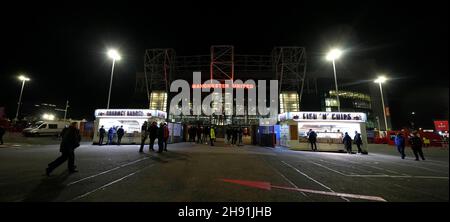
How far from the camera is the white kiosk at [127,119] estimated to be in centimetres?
1748

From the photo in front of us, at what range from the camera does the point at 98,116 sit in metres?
17.7

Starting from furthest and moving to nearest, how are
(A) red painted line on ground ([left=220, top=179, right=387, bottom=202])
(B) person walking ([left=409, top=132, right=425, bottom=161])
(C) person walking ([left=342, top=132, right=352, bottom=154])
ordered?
(C) person walking ([left=342, top=132, right=352, bottom=154]) → (B) person walking ([left=409, top=132, right=425, bottom=161]) → (A) red painted line on ground ([left=220, top=179, right=387, bottom=202])

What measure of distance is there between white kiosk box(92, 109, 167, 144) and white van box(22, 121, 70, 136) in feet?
29.6

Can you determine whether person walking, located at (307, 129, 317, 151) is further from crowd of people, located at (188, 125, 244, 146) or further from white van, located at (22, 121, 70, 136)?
white van, located at (22, 121, 70, 136)

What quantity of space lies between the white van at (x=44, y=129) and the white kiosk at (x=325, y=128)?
27520 millimetres

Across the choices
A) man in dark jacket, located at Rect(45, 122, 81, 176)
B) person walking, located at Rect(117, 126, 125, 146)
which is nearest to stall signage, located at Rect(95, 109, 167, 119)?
person walking, located at Rect(117, 126, 125, 146)

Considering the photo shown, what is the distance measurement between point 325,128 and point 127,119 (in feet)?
63.8

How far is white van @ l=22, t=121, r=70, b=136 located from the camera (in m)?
22.5

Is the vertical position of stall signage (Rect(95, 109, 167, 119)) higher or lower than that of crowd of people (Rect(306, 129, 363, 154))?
higher

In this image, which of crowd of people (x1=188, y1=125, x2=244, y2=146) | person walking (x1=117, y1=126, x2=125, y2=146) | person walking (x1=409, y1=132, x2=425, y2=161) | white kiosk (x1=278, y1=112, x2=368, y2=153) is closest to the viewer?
person walking (x1=409, y1=132, x2=425, y2=161)

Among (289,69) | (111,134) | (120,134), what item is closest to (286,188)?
(120,134)
